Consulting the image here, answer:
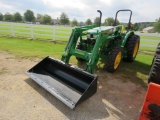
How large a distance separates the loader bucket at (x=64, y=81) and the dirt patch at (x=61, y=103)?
0.71ft

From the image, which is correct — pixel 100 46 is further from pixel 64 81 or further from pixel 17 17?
pixel 17 17

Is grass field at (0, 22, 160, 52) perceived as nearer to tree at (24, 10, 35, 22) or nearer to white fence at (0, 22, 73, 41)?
white fence at (0, 22, 73, 41)

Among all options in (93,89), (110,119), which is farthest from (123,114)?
(93,89)

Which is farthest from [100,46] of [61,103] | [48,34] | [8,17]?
[8,17]

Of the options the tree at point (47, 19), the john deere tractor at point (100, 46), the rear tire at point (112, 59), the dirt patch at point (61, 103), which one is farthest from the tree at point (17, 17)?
the rear tire at point (112, 59)

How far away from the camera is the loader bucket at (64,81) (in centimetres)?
313

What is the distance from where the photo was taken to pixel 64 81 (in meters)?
3.78

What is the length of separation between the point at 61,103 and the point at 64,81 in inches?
27.0

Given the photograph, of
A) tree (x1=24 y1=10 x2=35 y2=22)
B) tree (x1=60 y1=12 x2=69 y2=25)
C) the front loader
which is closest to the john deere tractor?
the front loader

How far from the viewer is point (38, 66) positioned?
14.0 ft

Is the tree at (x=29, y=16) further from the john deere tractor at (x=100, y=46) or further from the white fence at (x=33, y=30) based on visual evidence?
the john deere tractor at (x=100, y=46)

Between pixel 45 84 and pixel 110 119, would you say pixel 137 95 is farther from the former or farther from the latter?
pixel 45 84

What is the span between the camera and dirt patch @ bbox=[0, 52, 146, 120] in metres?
2.89

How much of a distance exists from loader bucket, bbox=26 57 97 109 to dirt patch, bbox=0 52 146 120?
0.71 feet
